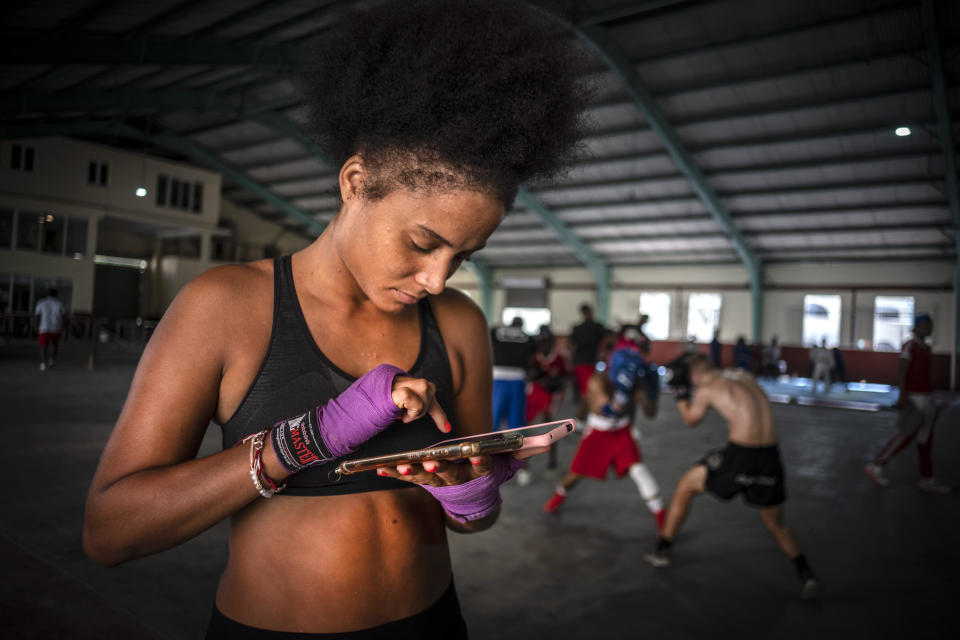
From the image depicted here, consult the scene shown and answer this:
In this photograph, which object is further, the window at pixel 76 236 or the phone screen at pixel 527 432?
the window at pixel 76 236

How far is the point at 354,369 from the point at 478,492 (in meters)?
0.32

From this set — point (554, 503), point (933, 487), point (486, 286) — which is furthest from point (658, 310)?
point (554, 503)

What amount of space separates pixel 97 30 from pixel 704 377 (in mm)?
9275

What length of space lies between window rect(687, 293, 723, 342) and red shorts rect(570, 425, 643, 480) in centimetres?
1826

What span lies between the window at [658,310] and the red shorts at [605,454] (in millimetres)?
18535

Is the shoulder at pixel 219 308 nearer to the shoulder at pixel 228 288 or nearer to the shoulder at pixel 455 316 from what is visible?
the shoulder at pixel 228 288

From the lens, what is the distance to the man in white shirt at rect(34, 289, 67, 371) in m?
2.81

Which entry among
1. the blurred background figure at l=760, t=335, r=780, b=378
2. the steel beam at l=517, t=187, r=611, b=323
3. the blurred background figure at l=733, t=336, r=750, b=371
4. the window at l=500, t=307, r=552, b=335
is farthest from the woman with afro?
the window at l=500, t=307, r=552, b=335

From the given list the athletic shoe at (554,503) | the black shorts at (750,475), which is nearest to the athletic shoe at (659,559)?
the black shorts at (750,475)

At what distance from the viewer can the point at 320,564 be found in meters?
1.03

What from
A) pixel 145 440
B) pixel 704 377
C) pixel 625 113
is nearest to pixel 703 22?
pixel 625 113

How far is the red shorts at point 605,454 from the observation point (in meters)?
4.66

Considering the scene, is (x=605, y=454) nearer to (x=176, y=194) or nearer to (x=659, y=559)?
(x=659, y=559)

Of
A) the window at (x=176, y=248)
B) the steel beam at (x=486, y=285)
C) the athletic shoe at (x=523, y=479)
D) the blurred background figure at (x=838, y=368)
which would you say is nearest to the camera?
the window at (x=176, y=248)
